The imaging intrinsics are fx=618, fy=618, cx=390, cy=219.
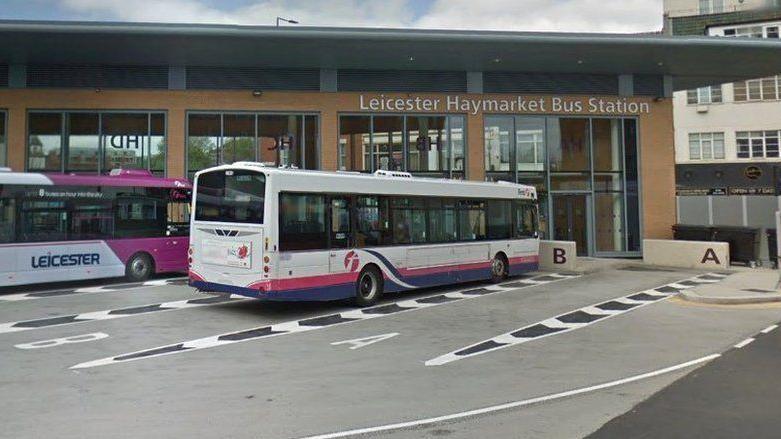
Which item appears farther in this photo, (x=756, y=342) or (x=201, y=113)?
(x=201, y=113)

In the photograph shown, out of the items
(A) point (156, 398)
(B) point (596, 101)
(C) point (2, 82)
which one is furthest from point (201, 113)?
(A) point (156, 398)

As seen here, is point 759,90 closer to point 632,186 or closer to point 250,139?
point 632,186

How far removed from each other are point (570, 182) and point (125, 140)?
17166 mm

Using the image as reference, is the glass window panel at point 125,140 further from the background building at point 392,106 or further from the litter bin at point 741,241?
the litter bin at point 741,241

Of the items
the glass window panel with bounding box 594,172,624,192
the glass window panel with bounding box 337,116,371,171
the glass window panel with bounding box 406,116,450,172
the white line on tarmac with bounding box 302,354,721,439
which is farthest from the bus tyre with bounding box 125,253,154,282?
the glass window panel with bounding box 594,172,624,192

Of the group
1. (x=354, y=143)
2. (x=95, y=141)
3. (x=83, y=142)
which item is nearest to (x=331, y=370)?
(x=354, y=143)

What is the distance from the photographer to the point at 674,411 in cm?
598

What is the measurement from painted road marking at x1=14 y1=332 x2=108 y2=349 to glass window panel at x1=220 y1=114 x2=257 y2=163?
45.3 feet

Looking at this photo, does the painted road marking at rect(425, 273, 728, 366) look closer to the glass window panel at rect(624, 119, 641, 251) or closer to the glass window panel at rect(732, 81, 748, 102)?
the glass window panel at rect(624, 119, 641, 251)

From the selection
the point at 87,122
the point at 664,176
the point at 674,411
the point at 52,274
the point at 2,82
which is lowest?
the point at 674,411

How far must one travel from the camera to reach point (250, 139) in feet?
76.2

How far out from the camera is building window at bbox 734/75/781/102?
39.8 m

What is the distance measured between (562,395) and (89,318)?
872 centimetres

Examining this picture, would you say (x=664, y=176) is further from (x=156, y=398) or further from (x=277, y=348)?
(x=156, y=398)
